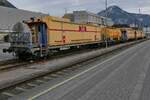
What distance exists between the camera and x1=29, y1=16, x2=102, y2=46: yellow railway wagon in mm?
26828

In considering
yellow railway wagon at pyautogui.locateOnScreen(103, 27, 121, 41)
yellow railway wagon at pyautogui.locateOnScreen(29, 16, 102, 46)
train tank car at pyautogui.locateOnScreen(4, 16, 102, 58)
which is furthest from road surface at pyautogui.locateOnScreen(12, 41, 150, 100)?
yellow railway wagon at pyautogui.locateOnScreen(103, 27, 121, 41)

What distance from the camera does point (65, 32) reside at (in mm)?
30766

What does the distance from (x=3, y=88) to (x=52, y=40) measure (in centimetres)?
1530

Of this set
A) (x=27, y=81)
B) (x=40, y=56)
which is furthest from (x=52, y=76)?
(x=40, y=56)

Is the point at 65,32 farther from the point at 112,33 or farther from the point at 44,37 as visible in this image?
the point at 112,33

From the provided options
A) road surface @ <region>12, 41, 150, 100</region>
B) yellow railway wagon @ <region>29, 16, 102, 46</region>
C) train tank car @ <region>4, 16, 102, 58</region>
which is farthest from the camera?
yellow railway wagon @ <region>29, 16, 102, 46</region>

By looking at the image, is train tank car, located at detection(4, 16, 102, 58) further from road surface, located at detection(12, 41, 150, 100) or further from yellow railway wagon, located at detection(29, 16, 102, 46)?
road surface, located at detection(12, 41, 150, 100)

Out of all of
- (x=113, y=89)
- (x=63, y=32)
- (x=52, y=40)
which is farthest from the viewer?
(x=63, y=32)

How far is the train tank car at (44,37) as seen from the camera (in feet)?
79.4

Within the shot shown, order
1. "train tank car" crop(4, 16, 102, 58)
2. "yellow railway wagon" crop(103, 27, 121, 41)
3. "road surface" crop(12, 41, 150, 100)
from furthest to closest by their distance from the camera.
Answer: "yellow railway wagon" crop(103, 27, 121, 41)
"train tank car" crop(4, 16, 102, 58)
"road surface" crop(12, 41, 150, 100)

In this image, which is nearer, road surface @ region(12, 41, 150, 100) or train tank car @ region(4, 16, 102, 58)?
road surface @ region(12, 41, 150, 100)

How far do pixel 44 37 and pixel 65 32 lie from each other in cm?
514

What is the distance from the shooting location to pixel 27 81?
13.9 m

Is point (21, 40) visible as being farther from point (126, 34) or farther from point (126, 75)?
point (126, 34)
